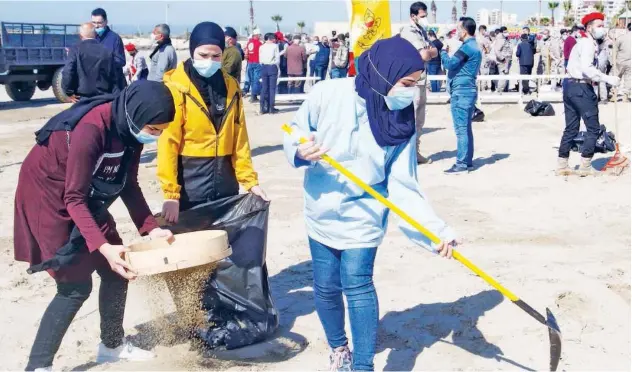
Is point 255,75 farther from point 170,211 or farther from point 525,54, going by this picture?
point 170,211

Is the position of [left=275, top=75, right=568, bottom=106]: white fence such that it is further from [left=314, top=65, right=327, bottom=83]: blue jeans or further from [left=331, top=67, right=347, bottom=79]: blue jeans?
[left=314, top=65, right=327, bottom=83]: blue jeans

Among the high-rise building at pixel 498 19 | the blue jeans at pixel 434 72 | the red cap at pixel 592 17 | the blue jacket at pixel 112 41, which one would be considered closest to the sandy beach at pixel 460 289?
the blue jacket at pixel 112 41

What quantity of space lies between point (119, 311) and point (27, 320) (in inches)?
38.9

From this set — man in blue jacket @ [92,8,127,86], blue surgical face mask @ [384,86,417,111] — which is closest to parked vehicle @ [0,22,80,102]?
man in blue jacket @ [92,8,127,86]

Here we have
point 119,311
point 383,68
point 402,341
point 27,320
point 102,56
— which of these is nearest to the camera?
point 383,68

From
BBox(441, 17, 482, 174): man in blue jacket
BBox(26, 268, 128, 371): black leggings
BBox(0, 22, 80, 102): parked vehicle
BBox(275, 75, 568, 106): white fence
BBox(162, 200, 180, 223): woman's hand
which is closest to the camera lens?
BBox(26, 268, 128, 371): black leggings

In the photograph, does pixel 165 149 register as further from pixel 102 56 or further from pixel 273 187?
pixel 273 187

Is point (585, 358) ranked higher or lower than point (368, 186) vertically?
lower

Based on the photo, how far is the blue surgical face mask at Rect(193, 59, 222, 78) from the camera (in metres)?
4.11

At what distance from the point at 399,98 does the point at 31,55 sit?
16252 mm

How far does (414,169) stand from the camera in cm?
356

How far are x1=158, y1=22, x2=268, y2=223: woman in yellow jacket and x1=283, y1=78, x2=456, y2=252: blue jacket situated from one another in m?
0.75

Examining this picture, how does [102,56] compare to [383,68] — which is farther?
[102,56]

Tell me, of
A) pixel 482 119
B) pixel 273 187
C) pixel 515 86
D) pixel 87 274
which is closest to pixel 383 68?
pixel 87 274
